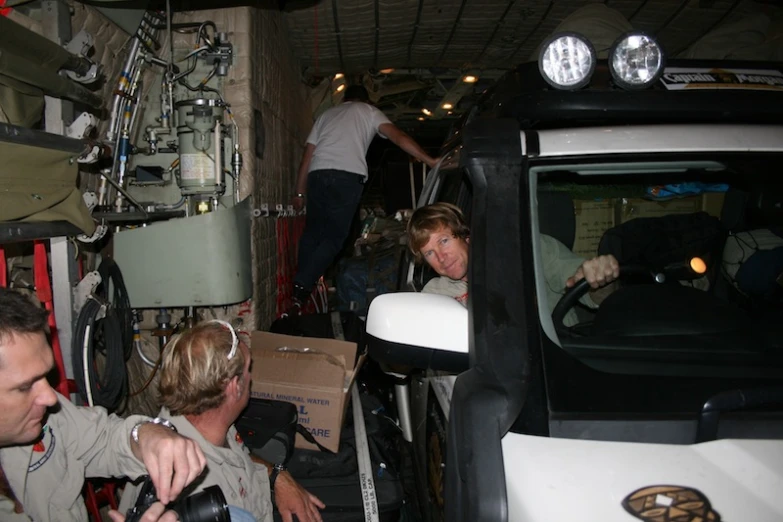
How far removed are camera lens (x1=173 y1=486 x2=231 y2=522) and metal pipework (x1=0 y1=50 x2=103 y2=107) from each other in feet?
5.43

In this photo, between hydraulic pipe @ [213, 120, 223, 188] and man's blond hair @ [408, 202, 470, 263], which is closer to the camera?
man's blond hair @ [408, 202, 470, 263]

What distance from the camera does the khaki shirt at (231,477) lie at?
6.26 feet

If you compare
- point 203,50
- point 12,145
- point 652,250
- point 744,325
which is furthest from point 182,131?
point 744,325

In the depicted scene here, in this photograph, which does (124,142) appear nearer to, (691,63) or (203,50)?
(203,50)

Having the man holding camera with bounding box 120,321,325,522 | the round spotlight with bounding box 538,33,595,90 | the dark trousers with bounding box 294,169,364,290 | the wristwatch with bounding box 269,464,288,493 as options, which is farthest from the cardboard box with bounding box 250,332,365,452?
the round spotlight with bounding box 538,33,595,90

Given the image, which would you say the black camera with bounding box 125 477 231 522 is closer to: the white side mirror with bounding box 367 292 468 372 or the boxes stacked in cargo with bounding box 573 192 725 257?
the white side mirror with bounding box 367 292 468 372

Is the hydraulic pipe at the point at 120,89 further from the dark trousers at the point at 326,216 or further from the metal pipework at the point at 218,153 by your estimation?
the dark trousers at the point at 326,216

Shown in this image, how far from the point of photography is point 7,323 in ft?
4.50

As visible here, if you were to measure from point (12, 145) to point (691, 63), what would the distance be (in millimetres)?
2455

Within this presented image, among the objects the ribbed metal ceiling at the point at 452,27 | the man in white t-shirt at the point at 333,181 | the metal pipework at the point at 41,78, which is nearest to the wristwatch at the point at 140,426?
the metal pipework at the point at 41,78

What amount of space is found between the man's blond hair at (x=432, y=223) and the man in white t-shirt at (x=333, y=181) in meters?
2.56

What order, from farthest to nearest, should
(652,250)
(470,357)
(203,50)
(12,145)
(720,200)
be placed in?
(203,50) < (720,200) < (652,250) < (12,145) < (470,357)

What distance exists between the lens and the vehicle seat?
173 cm

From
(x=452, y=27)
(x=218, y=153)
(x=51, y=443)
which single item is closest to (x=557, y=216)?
(x=51, y=443)
